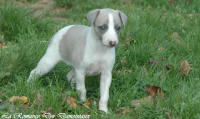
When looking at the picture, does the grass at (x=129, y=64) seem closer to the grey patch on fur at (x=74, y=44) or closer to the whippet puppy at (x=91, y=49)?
the whippet puppy at (x=91, y=49)

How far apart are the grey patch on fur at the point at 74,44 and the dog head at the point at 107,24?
33 cm

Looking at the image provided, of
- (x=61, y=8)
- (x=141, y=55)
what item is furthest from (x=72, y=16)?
(x=141, y=55)

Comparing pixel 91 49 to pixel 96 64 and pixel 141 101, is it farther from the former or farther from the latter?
pixel 141 101

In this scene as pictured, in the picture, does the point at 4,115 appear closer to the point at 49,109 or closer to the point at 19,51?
the point at 49,109

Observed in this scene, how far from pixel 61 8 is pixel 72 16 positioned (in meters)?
0.78

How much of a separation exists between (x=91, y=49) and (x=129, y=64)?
3.89 ft

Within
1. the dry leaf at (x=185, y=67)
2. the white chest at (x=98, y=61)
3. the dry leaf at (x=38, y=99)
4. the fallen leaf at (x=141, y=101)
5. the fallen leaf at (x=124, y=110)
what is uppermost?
the white chest at (x=98, y=61)

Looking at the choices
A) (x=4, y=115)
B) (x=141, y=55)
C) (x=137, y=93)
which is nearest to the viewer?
(x=4, y=115)

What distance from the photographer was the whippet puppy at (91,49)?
150 inches

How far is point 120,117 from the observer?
146 inches

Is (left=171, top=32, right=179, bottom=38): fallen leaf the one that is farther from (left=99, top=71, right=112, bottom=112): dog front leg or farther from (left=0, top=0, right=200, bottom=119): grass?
(left=99, top=71, right=112, bottom=112): dog front leg

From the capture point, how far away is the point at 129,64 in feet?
16.7

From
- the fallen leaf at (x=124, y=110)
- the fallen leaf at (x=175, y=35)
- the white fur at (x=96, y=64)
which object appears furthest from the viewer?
the fallen leaf at (x=175, y=35)

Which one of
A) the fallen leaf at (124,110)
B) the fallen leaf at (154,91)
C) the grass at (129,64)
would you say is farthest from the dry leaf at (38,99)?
the fallen leaf at (154,91)
